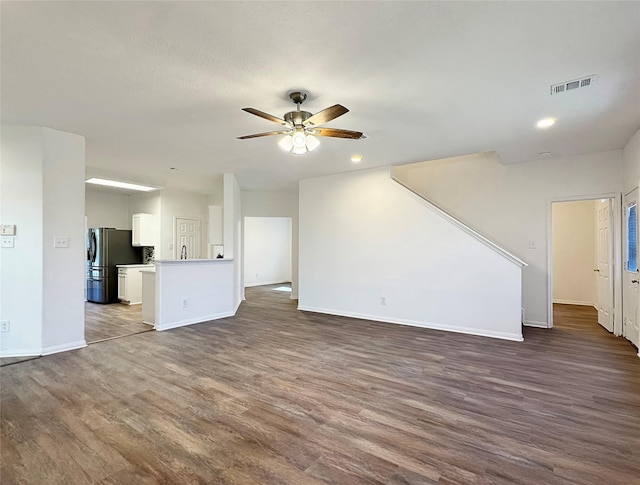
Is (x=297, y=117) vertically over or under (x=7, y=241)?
over

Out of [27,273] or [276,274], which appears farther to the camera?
[276,274]

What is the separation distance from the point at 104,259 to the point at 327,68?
7036 mm

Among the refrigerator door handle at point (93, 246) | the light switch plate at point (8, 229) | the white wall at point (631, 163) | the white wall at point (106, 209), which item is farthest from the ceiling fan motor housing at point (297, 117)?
the white wall at point (106, 209)

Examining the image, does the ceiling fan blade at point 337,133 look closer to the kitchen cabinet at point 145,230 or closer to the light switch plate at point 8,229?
the light switch plate at point 8,229

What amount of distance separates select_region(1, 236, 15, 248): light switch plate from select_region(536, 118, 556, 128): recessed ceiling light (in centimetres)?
603

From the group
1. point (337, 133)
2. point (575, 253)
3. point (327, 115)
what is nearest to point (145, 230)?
point (337, 133)

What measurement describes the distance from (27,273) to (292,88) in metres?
3.65

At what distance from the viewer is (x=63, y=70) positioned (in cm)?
247

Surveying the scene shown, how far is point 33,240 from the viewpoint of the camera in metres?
3.67

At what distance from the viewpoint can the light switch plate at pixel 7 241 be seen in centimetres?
A: 361

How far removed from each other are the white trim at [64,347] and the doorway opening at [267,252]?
648 cm

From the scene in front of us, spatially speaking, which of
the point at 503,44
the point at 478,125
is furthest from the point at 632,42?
the point at 478,125

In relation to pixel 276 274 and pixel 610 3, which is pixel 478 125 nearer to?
pixel 610 3

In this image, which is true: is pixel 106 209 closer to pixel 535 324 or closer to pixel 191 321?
pixel 191 321
